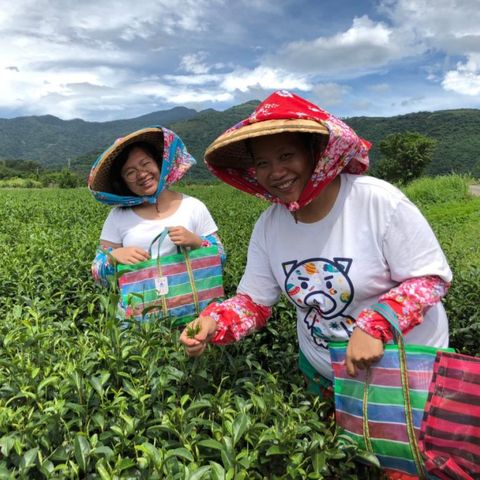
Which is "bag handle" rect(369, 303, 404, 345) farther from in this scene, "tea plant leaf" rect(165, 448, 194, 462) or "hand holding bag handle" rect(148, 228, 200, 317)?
"hand holding bag handle" rect(148, 228, 200, 317)

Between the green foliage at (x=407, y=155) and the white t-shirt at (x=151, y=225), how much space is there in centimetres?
5125

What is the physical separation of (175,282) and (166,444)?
1141 millimetres

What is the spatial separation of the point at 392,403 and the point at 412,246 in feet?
1.66

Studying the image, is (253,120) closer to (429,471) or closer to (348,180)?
(348,180)

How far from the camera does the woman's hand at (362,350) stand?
1.44 m

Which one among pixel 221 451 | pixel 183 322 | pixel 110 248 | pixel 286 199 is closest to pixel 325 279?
pixel 286 199

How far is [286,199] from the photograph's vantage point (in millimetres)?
1640

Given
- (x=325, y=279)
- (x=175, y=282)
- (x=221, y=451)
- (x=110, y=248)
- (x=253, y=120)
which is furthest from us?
(x=110, y=248)

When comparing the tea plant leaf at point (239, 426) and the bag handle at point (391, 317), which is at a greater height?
the bag handle at point (391, 317)

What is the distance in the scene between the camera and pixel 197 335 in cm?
162

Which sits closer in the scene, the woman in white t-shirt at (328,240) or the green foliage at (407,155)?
the woman in white t-shirt at (328,240)

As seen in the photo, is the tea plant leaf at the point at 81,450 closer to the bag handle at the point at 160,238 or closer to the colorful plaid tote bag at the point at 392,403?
the colorful plaid tote bag at the point at 392,403

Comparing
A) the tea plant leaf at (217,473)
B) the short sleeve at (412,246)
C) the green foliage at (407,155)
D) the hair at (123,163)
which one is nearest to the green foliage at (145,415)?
the tea plant leaf at (217,473)

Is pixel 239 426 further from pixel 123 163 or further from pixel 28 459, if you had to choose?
pixel 123 163
